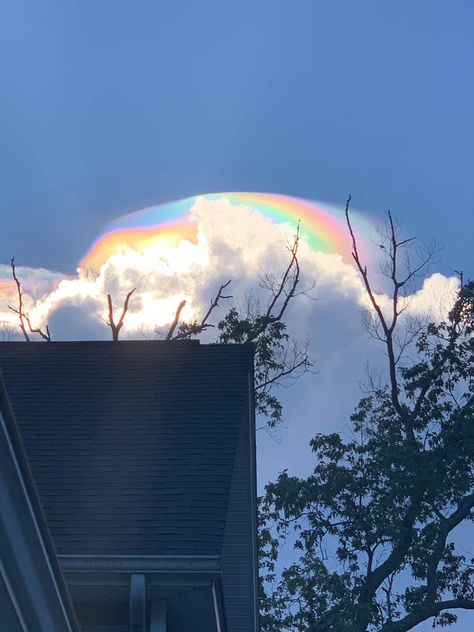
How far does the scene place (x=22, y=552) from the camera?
144 inches

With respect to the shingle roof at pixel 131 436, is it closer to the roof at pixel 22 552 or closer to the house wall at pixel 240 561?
the house wall at pixel 240 561

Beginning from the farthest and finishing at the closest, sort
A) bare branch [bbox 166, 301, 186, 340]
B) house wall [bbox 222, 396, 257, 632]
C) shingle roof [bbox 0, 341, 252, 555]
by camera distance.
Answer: bare branch [bbox 166, 301, 186, 340] < house wall [bbox 222, 396, 257, 632] < shingle roof [bbox 0, 341, 252, 555]

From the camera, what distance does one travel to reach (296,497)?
2598cm

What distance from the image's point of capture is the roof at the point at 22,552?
11.7 feet

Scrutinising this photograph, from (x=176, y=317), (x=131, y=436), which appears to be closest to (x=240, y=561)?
(x=131, y=436)

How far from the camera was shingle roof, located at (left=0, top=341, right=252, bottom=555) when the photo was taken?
9242 millimetres

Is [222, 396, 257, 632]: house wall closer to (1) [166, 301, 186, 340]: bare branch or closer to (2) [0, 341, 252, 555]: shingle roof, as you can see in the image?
(2) [0, 341, 252, 555]: shingle roof

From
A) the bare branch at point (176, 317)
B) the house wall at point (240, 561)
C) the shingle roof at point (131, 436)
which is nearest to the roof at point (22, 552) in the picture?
the shingle roof at point (131, 436)

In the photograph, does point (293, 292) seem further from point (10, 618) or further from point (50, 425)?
point (10, 618)

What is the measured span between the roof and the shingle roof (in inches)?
203

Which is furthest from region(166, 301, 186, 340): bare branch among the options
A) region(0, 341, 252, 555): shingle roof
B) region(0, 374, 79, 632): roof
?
region(0, 374, 79, 632): roof

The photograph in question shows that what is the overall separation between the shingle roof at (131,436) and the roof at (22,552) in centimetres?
516

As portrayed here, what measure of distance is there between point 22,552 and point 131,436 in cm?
728

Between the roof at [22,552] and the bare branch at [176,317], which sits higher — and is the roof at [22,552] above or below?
below
